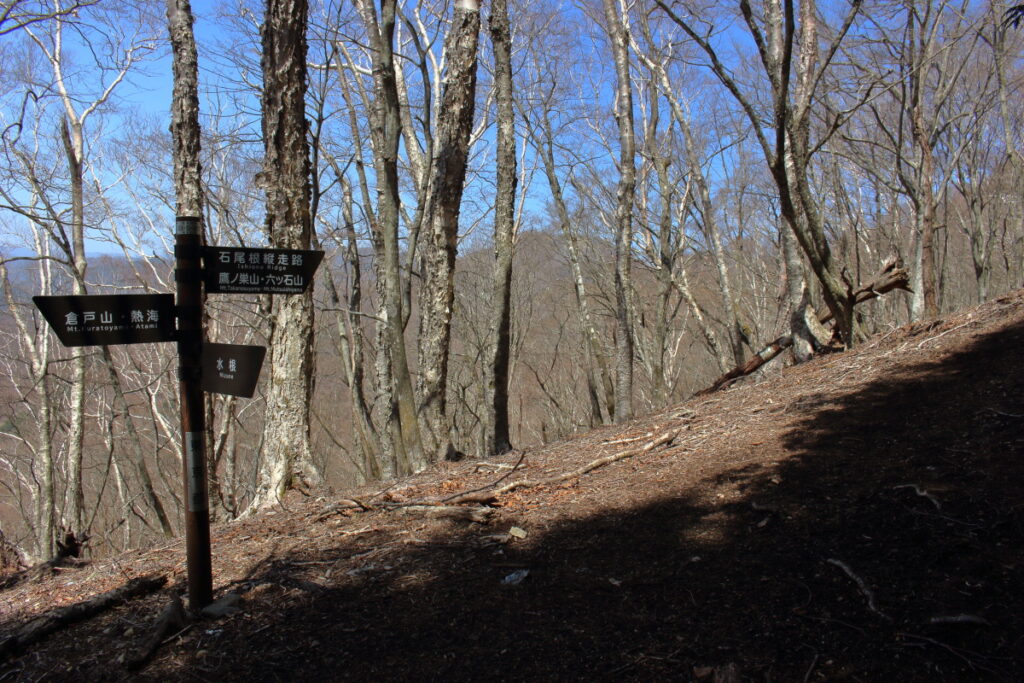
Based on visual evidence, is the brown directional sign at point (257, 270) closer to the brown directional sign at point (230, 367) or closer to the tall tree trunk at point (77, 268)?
the brown directional sign at point (230, 367)

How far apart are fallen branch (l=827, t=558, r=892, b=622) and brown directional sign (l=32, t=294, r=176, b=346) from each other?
9.81 ft

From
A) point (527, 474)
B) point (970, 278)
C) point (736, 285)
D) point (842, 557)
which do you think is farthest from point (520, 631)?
point (970, 278)

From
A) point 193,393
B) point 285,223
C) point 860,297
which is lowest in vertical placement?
point 193,393

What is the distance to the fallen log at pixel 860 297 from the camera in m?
8.01

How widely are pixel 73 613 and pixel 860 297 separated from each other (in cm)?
822

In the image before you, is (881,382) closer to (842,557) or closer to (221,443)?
(842,557)

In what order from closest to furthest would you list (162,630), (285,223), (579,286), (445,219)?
1. (162,630)
2. (285,223)
3. (445,219)
4. (579,286)

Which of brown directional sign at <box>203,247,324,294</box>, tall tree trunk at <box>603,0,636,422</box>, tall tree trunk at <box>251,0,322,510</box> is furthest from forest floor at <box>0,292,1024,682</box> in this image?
tall tree trunk at <box>603,0,636,422</box>

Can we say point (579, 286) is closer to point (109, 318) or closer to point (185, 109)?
point (185, 109)

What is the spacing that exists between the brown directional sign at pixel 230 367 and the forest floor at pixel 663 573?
1.07 metres

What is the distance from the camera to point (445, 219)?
6.64 meters

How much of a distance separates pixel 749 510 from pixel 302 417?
13.4ft

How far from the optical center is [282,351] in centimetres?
611

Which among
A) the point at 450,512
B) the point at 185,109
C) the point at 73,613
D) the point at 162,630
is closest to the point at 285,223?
the point at 185,109
